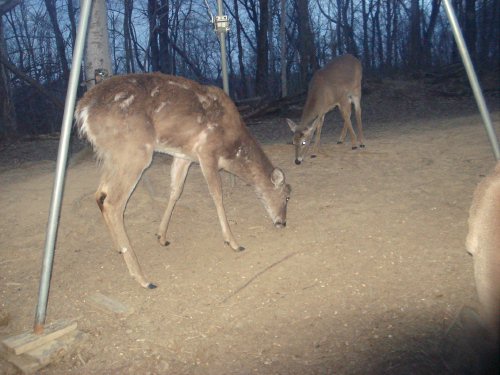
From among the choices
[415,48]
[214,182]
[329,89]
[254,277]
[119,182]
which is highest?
[415,48]

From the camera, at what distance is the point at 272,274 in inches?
167

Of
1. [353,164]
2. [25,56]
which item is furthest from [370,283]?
[25,56]

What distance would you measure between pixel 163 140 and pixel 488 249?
11.1 feet

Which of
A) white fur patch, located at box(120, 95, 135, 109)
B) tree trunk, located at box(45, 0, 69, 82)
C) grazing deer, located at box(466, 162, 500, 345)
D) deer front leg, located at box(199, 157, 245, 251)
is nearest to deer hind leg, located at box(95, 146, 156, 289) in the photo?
white fur patch, located at box(120, 95, 135, 109)

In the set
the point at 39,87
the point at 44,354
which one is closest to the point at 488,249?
the point at 44,354

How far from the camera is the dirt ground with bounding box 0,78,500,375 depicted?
10.2 feet

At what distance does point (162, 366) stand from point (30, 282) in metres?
1.93

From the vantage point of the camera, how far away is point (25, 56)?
21109 mm

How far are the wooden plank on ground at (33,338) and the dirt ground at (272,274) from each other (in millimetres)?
136

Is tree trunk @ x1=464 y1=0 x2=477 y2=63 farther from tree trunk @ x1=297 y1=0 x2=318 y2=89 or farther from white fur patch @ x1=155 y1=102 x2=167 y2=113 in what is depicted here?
white fur patch @ x1=155 y1=102 x2=167 y2=113

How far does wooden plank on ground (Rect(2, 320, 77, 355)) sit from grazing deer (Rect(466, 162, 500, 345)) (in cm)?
258

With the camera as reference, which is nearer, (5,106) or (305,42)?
(5,106)

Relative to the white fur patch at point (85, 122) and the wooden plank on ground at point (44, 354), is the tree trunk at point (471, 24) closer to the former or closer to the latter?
the white fur patch at point (85, 122)

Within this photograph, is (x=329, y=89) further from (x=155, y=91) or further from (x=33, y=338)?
(x=33, y=338)
